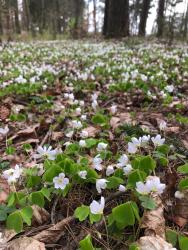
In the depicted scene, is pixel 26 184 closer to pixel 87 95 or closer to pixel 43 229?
pixel 43 229

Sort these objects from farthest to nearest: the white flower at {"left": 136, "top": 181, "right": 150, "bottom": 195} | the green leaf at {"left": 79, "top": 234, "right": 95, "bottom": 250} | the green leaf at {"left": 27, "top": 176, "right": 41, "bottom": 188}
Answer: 1. the green leaf at {"left": 27, "top": 176, "right": 41, "bottom": 188}
2. the white flower at {"left": 136, "top": 181, "right": 150, "bottom": 195}
3. the green leaf at {"left": 79, "top": 234, "right": 95, "bottom": 250}

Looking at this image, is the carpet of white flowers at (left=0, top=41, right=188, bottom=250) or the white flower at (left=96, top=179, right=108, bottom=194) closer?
the carpet of white flowers at (left=0, top=41, right=188, bottom=250)

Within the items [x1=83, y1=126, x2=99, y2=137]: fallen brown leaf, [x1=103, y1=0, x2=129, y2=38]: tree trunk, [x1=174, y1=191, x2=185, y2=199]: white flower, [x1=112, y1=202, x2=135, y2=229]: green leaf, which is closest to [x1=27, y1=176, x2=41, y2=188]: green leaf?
[x1=112, y1=202, x2=135, y2=229]: green leaf

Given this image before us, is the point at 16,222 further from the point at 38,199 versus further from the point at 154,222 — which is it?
the point at 154,222

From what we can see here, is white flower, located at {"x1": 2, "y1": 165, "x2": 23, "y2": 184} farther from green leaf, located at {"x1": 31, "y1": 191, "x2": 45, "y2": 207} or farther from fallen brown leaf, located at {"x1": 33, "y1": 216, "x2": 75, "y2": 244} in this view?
fallen brown leaf, located at {"x1": 33, "y1": 216, "x2": 75, "y2": 244}

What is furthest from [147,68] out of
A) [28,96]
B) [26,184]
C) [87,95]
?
[26,184]
